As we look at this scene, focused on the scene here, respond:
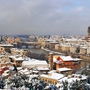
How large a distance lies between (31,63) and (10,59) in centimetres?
362

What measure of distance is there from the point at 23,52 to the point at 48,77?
17468mm

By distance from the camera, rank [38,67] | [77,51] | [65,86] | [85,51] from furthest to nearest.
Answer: [77,51]
[85,51]
[38,67]
[65,86]

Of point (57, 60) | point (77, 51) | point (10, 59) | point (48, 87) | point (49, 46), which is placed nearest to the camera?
point (48, 87)

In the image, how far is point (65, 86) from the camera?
393 inches

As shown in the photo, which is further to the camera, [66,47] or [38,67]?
[66,47]

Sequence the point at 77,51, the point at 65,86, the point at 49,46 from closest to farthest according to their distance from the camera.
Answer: the point at 65,86 < the point at 77,51 < the point at 49,46

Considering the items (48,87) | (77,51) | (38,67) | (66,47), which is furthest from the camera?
(66,47)

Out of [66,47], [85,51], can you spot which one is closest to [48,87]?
[85,51]

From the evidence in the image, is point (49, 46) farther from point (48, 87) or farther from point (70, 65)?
point (48, 87)

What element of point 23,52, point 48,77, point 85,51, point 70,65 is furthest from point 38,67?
point 85,51

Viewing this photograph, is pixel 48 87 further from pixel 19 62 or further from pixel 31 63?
pixel 19 62

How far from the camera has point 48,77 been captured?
13828 millimetres

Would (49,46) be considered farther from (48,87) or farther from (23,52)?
(48,87)

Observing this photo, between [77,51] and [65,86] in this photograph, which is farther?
[77,51]
